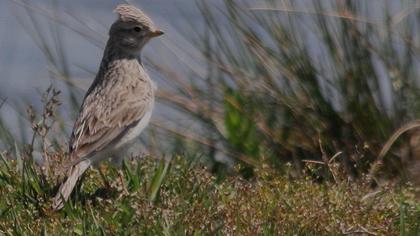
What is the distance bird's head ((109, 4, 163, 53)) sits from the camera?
842cm

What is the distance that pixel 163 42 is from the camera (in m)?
8.80

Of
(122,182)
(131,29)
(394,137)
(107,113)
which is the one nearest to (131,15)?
(131,29)

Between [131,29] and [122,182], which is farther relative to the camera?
[131,29]

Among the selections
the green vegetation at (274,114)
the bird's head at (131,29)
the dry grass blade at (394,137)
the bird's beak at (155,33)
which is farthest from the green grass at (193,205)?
the bird's head at (131,29)

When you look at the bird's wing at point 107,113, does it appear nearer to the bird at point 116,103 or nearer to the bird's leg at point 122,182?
the bird at point 116,103

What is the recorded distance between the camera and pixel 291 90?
8.20 meters

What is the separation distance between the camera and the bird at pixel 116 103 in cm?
730

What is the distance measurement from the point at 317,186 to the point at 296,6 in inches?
58.1

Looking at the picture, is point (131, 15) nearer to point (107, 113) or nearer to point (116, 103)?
point (116, 103)

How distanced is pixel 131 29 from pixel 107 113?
840 millimetres

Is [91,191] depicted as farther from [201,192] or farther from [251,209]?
[251,209]

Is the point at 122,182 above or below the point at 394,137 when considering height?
above

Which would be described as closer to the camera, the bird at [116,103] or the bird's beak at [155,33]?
the bird at [116,103]

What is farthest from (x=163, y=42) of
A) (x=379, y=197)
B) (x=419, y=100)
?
(x=379, y=197)
